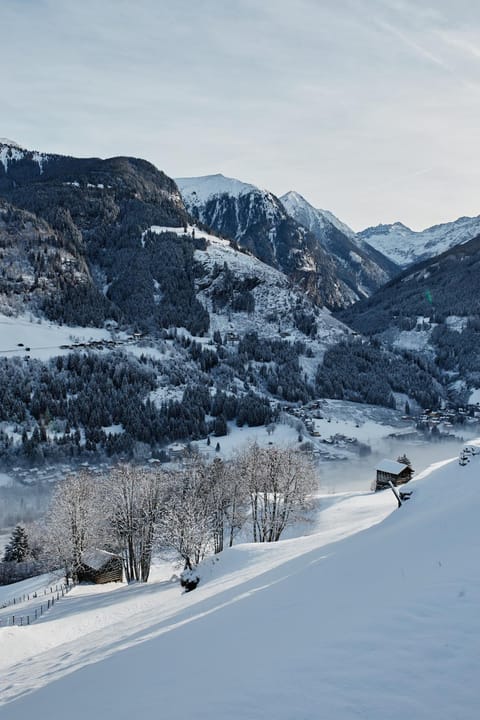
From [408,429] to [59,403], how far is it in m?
101

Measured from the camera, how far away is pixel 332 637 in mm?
10984

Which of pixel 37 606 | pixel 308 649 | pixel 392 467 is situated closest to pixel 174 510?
pixel 37 606

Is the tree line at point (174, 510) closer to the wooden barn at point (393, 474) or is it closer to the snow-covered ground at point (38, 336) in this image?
the wooden barn at point (393, 474)

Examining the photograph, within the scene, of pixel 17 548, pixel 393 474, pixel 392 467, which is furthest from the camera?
pixel 392 467

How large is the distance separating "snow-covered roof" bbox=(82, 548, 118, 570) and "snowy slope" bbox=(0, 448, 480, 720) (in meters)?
26.1

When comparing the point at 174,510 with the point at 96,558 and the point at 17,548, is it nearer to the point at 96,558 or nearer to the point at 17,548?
the point at 96,558

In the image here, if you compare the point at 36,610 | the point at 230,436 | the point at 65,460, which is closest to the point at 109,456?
the point at 65,460

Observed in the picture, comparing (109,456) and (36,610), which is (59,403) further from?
(36,610)

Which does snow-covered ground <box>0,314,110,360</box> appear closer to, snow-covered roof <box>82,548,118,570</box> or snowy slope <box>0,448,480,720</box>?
snow-covered roof <box>82,548,118,570</box>

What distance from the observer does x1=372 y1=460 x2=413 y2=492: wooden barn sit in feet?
250

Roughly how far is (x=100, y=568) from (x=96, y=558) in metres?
1.65

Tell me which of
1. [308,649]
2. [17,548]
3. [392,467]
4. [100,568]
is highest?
[308,649]

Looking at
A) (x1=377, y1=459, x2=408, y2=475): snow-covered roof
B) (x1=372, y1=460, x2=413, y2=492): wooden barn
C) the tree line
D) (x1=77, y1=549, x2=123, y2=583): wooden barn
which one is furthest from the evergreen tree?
(x1=377, y1=459, x2=408, y2=475): snow-covered roof

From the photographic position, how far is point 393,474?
76375 millimetres
